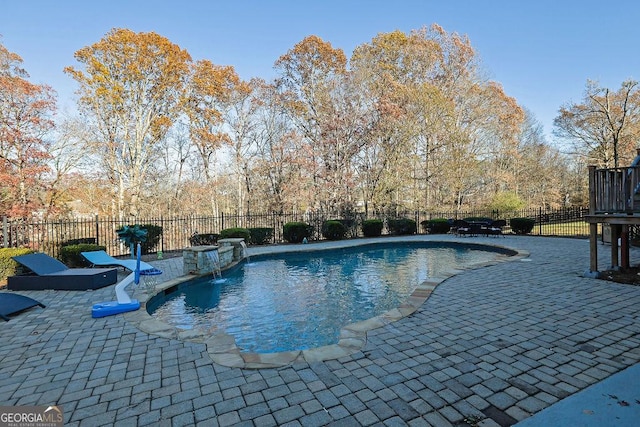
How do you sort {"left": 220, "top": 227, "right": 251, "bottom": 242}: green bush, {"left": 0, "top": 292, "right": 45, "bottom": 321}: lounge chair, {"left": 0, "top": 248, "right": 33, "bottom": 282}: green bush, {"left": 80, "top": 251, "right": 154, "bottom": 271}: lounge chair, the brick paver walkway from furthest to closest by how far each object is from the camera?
A: {"left": 220, "top": 227, "right": 251, "bottom": 242}: green bush
{"left": 80, "top": 251, "right": 154, "bottom": 271}: lounge chair
{"left": 0, "top": 248, "right": 33, "bottom": 282}: green bush
{"left": 0, "top": 292, "right": 45, "bottom": 321}: lounge chair
the brick paver walkway

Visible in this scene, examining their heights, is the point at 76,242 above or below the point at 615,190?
below

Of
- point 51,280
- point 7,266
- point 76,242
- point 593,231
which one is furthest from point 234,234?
point 593,231

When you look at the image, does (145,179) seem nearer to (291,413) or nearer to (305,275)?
(305,275)

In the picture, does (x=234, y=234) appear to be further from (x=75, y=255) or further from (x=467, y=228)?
(x=467, y=228)

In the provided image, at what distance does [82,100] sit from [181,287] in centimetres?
1421

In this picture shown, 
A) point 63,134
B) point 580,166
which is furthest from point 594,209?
point 580,166

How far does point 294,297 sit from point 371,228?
32.1 ft

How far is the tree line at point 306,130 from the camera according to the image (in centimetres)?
1566

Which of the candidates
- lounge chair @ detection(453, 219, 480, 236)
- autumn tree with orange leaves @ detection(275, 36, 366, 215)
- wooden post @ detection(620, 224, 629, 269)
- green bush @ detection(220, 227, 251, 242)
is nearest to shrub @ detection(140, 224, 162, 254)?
green bush @ detection(220, 227, 251, 242)

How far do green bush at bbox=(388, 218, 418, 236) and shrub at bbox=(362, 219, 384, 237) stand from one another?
3.66ft

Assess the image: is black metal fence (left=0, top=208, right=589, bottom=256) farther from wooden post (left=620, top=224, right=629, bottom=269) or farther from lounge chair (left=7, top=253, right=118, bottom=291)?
wooden post (left=620, top=224, right=629, bottom=269)

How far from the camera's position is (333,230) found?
14156 mm

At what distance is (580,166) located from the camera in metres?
25.3

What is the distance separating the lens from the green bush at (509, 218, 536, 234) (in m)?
14.3
